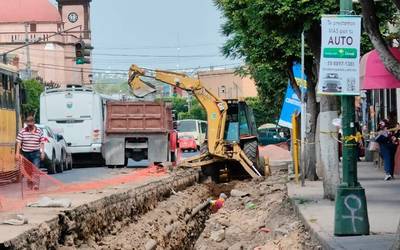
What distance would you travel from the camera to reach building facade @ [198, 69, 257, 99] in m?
118

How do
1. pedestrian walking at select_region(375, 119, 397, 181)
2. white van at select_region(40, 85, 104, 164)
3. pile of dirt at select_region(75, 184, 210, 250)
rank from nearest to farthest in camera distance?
pile of dirt at select_region(75, 184, 210, 250) → pedestrian walking at select_region(375, 119, 397, 181) → white van at select_region(40, 85, 104, 164)

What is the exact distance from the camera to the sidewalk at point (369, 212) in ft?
38.3

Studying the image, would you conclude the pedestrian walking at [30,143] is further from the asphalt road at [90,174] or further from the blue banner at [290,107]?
the blue banner at [290,107]

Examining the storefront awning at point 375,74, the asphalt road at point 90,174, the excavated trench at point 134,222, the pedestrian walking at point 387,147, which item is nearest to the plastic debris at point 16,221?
the excavated trench at point 134,222

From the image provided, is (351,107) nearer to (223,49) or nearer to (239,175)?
(239,175)

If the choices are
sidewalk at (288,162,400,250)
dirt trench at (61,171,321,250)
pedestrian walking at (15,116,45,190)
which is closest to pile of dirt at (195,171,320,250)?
dirt trench at (61,171,321,250)

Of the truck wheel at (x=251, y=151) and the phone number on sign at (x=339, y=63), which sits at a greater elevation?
the phone number on sign at (x=339, y=63)

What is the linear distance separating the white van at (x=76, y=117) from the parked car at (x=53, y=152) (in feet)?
10.6

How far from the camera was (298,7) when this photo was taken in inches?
769

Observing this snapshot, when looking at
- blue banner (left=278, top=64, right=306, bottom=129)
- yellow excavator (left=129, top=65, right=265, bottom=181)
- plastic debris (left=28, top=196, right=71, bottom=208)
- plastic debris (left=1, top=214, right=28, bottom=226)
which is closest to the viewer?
plastic debris (left=1, top=214, right=28, bottom=226)

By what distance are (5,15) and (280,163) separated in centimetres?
8567

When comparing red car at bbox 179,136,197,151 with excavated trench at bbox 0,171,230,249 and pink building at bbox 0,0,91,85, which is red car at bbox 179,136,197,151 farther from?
pink building at bbox 0,0,91,85

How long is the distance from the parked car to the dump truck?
184 centimetres

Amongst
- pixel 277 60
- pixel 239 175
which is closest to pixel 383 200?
pixel 277 60
